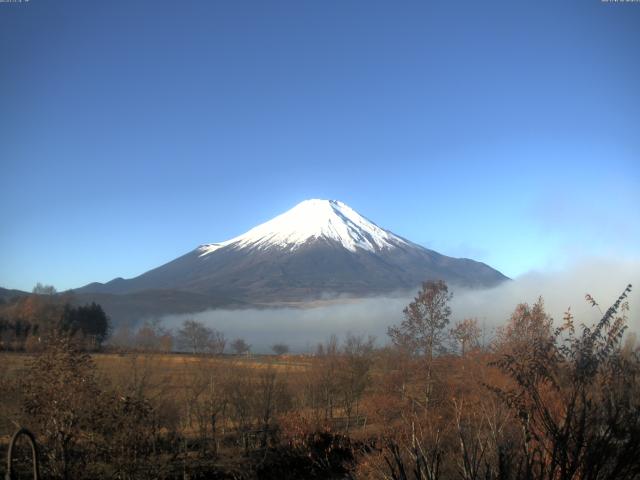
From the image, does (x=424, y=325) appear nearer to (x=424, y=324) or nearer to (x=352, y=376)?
(x=424, y=324)

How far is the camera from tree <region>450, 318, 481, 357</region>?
33.8m

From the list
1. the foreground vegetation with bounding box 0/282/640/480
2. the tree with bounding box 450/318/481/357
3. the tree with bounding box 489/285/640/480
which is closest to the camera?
the tree with bounding box 489/285/640/480

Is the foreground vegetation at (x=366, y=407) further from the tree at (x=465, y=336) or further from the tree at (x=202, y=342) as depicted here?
the tree at (x=202, y=342)

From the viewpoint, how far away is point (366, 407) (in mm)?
31953

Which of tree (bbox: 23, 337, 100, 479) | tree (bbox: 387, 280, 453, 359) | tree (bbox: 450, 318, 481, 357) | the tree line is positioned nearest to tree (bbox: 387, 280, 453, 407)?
tree (bbox: 387, 280, 453, 359)

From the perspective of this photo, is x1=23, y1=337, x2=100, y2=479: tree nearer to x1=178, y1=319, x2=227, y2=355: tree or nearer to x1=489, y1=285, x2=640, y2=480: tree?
x1=489, y1=285, x2=640, y2=480: tree

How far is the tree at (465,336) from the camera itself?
33.8m

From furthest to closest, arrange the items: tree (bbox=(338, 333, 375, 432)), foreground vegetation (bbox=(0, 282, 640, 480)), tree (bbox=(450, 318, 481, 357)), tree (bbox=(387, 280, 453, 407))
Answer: tree (bbox=(338, 333, 375, 432)), tree (bbox=(387, 280, 453, 407)), tree (bbox=(450, 318, 481, 357)), foreground vegetation (bbox=(0, 282, 640, 480))

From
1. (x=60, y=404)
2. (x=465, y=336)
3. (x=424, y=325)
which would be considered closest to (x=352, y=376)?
(x=424, y=325)

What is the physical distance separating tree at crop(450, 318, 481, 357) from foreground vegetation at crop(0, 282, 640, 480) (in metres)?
0.11

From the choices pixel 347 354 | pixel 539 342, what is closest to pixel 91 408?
pixel 539 342

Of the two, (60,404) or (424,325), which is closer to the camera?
(60,404)

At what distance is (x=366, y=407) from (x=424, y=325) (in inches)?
266

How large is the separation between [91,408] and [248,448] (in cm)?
1411
